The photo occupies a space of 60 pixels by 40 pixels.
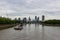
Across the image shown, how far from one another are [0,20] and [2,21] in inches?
54.2

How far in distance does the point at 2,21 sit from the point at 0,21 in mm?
1253

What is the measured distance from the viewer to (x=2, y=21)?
100 meters

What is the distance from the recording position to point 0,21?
99.8 metres

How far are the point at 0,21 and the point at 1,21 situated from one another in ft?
1.98

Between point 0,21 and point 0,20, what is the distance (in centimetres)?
88

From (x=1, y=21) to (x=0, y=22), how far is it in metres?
1.92

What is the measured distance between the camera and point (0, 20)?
100 m

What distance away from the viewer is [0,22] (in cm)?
9819

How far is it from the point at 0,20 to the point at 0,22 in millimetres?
2576

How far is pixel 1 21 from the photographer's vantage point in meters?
100
